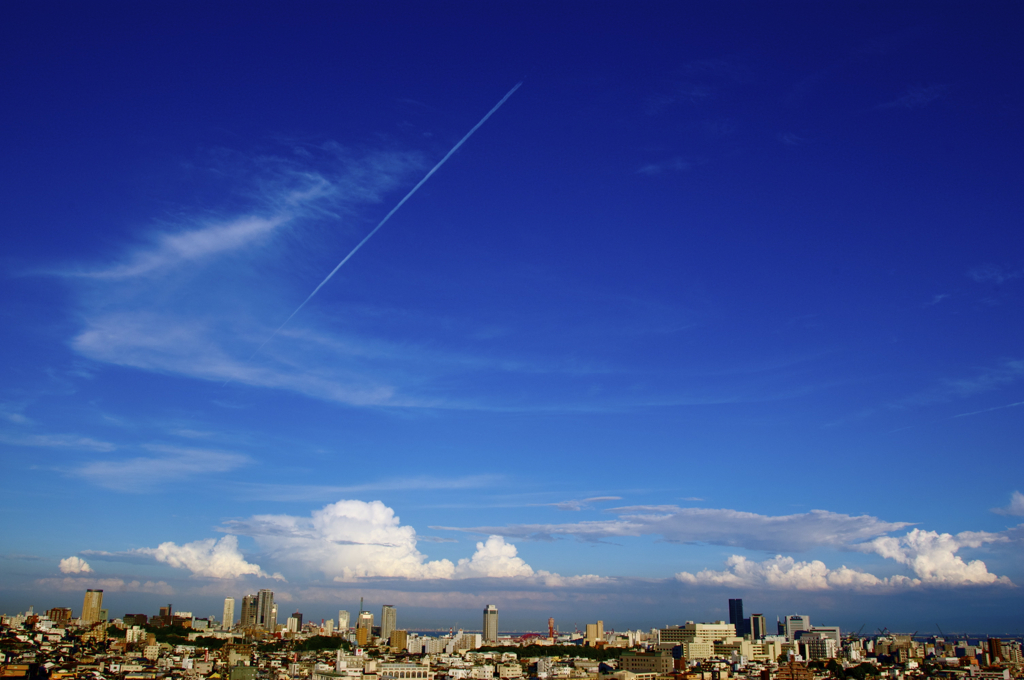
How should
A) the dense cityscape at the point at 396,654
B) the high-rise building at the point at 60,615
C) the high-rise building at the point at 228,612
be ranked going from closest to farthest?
the dense cityscape at the point at 396,654 → the high-rise building at the point at 60,615 → the high-rise building at the point at 228,612

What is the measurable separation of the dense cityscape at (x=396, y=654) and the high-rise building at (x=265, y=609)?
129 mm

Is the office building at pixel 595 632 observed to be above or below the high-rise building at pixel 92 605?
below

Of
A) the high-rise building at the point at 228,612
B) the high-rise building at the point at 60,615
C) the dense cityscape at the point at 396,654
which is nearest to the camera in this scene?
the dense cityscape at the point at 396,654

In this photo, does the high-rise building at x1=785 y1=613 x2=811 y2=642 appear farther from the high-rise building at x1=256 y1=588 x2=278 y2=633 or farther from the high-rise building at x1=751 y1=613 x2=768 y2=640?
the high-rise building at x1=256 y1=588 x2=278 y2=633

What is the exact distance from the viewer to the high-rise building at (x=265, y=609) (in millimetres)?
94562

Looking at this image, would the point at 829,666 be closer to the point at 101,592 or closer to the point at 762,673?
the point at 762,673

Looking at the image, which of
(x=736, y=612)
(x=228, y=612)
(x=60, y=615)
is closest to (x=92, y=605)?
(x=60, y=615)

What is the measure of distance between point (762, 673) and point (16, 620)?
203 feet

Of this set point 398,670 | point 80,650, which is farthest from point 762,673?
point 80,650

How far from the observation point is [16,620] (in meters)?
64.4

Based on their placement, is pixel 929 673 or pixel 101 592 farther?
pixel 101 592

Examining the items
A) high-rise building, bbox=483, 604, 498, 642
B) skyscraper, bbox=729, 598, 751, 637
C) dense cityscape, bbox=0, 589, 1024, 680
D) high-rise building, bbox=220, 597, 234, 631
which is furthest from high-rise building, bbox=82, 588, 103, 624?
skyscraper, bbox=729, 598, 751, 637

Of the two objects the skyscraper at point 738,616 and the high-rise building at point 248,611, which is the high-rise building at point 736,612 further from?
the high-rise building at point 248,611

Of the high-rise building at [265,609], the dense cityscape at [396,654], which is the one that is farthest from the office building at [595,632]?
the high-rise building at [265,609]
